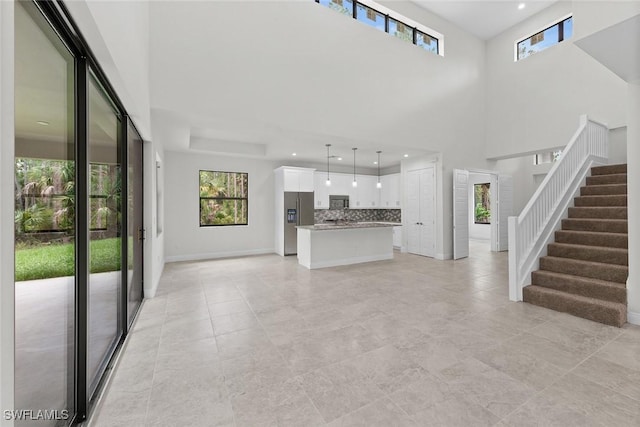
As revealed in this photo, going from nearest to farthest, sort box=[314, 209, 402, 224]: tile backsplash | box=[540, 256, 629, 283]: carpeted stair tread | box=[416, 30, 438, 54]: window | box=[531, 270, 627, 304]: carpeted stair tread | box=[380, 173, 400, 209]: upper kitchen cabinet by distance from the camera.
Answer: box=[531, 270, 627, 304]: carpeted stair tread < box=[540, 256, 629, 283]: carpeted stair tread < box=[416, 30, 438, 54]: window < box=[314, 209, 402, 224]: tile backsplash < box=[380, 173, 400, 209]: upper kitchen cabinet

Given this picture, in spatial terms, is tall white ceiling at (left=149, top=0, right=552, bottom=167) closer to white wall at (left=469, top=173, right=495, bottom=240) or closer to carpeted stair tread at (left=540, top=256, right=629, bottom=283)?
white wall at (left=469, top=173, right=495, bottom=240)

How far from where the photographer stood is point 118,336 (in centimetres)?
267

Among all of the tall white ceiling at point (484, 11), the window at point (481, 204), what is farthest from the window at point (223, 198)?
the window at point (481, 204)

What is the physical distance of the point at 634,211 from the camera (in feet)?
10.0

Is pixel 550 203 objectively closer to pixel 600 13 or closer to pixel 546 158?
pixel 600 13

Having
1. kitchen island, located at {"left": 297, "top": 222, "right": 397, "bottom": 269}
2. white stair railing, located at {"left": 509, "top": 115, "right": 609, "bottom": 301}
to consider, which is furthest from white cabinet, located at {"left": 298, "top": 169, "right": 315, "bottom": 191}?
white stair railing, located at {"left": 509, "top": 115, "right": 609, "bottom": 301}

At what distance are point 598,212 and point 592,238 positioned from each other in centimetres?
63

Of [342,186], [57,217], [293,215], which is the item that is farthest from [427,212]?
[57,217]

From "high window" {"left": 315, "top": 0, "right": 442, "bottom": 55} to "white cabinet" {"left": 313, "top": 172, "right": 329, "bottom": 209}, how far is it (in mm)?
3959

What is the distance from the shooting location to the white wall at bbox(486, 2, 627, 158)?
562cm

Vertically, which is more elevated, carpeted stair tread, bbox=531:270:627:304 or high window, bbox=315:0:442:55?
high window, bbox=315:0:442:55

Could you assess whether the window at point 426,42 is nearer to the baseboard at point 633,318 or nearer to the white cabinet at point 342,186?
the white cabinet at point 342,186

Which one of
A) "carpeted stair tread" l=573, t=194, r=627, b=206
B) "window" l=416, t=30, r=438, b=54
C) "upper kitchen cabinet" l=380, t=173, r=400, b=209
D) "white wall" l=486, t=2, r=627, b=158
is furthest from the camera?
"upper kitchen cabinet" l=380, t=173, r=400, b=209

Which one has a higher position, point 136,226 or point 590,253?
point 136,226
